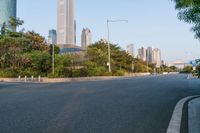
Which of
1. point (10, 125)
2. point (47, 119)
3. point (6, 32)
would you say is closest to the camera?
point (10, 125)

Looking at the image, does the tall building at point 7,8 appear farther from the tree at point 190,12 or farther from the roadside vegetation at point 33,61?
the tree at point 190,12

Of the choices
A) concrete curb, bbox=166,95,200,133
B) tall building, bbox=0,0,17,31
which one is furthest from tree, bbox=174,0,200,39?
tall building, bbox=0,0,17,31

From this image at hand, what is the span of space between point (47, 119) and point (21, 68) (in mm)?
52661

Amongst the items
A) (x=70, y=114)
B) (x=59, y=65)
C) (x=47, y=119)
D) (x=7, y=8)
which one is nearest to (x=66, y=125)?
(x=47, y=119)

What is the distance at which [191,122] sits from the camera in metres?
7.60

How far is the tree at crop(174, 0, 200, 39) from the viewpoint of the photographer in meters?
8.96

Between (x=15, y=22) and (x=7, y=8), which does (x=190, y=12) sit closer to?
(x=15, y=22)

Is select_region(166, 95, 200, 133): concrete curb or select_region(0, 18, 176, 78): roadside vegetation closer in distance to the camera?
select_region(166, 95, 200, 133): concrete curb

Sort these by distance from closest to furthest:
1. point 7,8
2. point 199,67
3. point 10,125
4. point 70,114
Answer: point 10,125 < point 70,114 < point 199,67 < point 7,8

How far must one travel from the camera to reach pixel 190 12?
389 inches

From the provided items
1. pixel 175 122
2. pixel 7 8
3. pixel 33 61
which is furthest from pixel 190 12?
pixel 7 8

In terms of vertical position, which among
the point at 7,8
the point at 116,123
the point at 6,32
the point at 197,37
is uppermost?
the point at 7,8

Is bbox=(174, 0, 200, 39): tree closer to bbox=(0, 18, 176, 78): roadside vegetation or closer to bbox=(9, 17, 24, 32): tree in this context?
bbox=(0, 18, 176, 78): roadside vegetation

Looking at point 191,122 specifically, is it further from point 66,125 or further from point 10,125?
point 10,125
